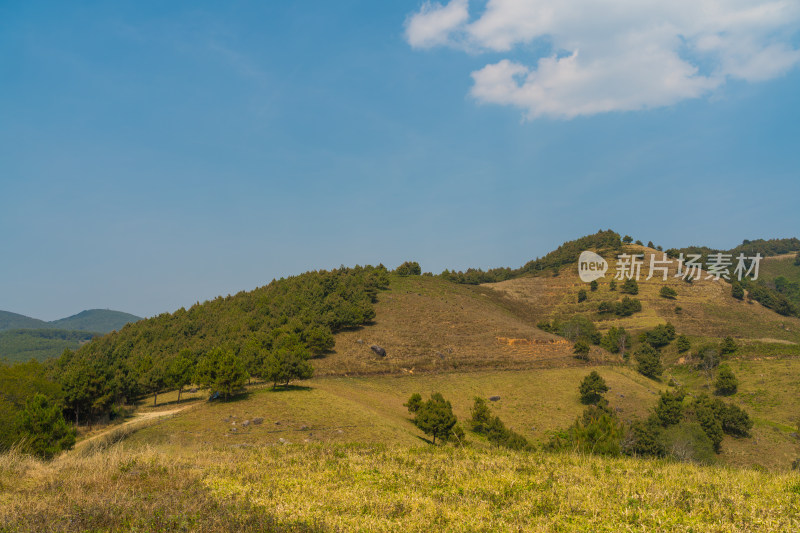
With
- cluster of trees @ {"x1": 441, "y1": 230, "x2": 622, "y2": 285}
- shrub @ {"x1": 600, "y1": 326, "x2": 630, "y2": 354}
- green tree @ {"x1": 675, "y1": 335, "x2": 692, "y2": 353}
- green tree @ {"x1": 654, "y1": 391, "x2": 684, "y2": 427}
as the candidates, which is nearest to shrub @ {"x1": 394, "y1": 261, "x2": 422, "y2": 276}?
cluster of trees @ {"x1": 441, "y1": 230, "x2": 622, "y2": 285}

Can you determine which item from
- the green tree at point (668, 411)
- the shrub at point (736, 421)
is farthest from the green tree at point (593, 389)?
the shrub at point (736, 421)

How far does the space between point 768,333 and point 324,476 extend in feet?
420

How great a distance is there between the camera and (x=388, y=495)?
9.16 meters

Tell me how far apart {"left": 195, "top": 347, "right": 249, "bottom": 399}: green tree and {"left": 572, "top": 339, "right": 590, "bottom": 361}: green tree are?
58331 mm

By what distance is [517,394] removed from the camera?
5544 cm

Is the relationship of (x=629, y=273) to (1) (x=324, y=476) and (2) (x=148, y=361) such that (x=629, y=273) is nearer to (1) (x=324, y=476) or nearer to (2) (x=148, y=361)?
(2) (x=148, y=361)

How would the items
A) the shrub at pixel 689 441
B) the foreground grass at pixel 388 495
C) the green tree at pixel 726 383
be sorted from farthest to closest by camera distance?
the green tree at pixel 726 383 < the shrub at pixel 689 441 < the foreground grass at pixel 388 495

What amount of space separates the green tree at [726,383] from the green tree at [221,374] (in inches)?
2794

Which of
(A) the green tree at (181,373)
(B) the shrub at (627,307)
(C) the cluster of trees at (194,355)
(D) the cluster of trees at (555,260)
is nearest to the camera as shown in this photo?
(C) the cluster of trees at (194,355)

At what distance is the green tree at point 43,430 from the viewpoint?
25.4m

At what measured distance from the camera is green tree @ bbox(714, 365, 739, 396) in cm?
6228

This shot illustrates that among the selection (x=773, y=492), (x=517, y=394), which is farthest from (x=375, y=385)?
(x=773, y=492)

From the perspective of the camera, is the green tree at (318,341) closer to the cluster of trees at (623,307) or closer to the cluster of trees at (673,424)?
the cluster of trees at (673,424)

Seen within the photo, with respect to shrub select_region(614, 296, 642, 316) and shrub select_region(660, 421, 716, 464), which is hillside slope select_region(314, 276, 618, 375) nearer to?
shrub select_region(660, 421, 716, 464)
